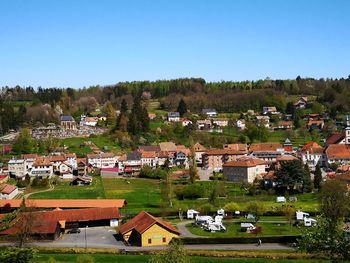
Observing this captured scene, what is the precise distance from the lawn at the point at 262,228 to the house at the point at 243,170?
17.7 meters

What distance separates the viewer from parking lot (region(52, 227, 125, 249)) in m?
29.4

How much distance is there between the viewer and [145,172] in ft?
185

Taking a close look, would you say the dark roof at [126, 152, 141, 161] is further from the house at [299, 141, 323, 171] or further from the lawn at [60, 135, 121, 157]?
the house at [299, 141, 323, 171]

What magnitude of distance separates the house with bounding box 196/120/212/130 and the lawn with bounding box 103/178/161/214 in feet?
94.2

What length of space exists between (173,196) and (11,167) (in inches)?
839

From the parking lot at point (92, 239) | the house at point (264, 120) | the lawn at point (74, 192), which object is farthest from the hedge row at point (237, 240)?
the house at point (264, 120)

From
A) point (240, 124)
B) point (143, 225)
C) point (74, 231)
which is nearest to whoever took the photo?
point (143, 225)

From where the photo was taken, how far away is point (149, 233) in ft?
97.7

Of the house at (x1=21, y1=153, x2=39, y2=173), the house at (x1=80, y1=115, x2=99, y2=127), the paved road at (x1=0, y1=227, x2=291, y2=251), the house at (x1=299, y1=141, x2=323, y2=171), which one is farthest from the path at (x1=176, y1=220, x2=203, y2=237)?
the house at (x1=80, y1=115, x2=99, y2=127)

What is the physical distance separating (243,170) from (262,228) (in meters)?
20.0

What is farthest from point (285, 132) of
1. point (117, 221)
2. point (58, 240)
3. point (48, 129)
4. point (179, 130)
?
point (58, 240)

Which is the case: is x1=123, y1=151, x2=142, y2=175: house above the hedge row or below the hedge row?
below

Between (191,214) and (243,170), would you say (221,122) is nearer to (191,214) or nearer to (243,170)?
(243,170)

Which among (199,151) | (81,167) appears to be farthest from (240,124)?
(81,167)
